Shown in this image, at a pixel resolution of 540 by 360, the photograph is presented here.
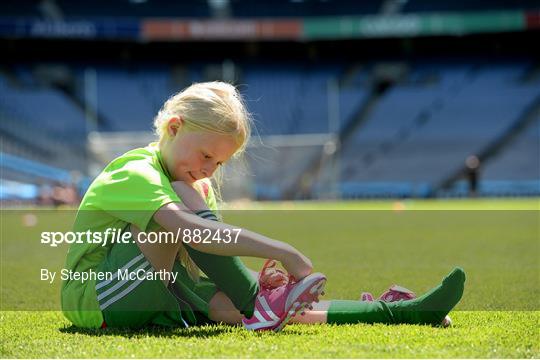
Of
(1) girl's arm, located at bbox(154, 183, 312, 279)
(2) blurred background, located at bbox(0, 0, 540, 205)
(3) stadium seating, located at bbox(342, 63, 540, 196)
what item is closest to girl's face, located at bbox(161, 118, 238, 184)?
(1) girl's arm, located at bbox(154, 183, 312, 279)

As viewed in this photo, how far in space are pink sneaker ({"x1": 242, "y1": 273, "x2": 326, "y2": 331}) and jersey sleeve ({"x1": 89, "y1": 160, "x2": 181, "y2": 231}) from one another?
1.44ft

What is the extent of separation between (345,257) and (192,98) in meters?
3.45

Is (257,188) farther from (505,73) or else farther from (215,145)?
(215,145)

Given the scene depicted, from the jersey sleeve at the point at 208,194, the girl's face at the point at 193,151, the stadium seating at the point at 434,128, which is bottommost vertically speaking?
the stadium seating at the point at 434,128

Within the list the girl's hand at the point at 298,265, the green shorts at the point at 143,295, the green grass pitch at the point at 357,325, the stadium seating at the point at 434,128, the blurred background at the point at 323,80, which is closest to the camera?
the green grass pitch at the point at 357,325

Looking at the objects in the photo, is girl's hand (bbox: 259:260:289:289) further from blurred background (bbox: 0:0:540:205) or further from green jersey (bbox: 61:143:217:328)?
blurred background (bbox: 0:0:540:205)

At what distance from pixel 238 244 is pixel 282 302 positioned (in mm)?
265

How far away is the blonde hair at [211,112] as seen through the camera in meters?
2.37

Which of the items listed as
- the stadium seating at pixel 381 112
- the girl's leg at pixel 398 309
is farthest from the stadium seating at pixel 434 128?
the girl's leg at pixel 398 309

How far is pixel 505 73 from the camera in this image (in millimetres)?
25875

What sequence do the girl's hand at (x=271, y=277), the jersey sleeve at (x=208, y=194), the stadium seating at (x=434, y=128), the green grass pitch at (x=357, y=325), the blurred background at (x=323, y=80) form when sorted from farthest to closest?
the stadium seating at (x=434, y=128) → the blurred background at (x=323, y=80) → the jersey sleeve at (x=208, y=194) → the girl's hand at (x=271, y=277) → the green grass pitch at (x=357, y=325)

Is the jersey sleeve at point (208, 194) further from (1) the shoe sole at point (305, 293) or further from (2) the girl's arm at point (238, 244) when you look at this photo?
(1) the shoe sole at point (305, 293)

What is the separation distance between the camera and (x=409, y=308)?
2.51 m

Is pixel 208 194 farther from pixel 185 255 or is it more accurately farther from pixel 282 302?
pixel 282 302
